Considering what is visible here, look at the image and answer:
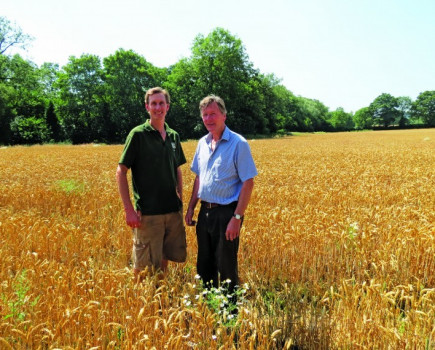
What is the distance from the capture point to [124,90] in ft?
177

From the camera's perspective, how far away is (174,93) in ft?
189

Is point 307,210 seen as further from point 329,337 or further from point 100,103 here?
point 100,103

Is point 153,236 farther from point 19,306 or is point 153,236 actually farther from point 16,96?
point 16,96

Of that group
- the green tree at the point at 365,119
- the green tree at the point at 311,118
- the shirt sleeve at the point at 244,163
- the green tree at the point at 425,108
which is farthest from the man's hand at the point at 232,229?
the green tree at the point at 365,119

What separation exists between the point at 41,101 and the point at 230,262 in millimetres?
65139

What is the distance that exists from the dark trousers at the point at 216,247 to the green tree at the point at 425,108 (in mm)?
144697

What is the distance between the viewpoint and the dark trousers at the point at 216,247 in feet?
11.8

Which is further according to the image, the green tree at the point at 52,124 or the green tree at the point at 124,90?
the green tree at the point at 124,90

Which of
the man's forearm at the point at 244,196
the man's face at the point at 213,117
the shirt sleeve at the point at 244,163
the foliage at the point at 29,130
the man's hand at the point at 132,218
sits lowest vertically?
the man's hand at the point at 132,218

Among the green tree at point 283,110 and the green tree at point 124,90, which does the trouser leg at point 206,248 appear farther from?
the green tree at point 283,110

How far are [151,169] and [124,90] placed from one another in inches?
2116

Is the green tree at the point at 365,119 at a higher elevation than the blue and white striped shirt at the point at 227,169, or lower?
higher

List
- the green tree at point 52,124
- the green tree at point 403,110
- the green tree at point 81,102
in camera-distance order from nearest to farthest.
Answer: the green tree at point 52,124
the green tree at point 81,102
the green tree at point 403,110

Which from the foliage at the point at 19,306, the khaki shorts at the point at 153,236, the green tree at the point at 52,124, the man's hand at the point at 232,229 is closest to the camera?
the foliage at the point at 19,306
